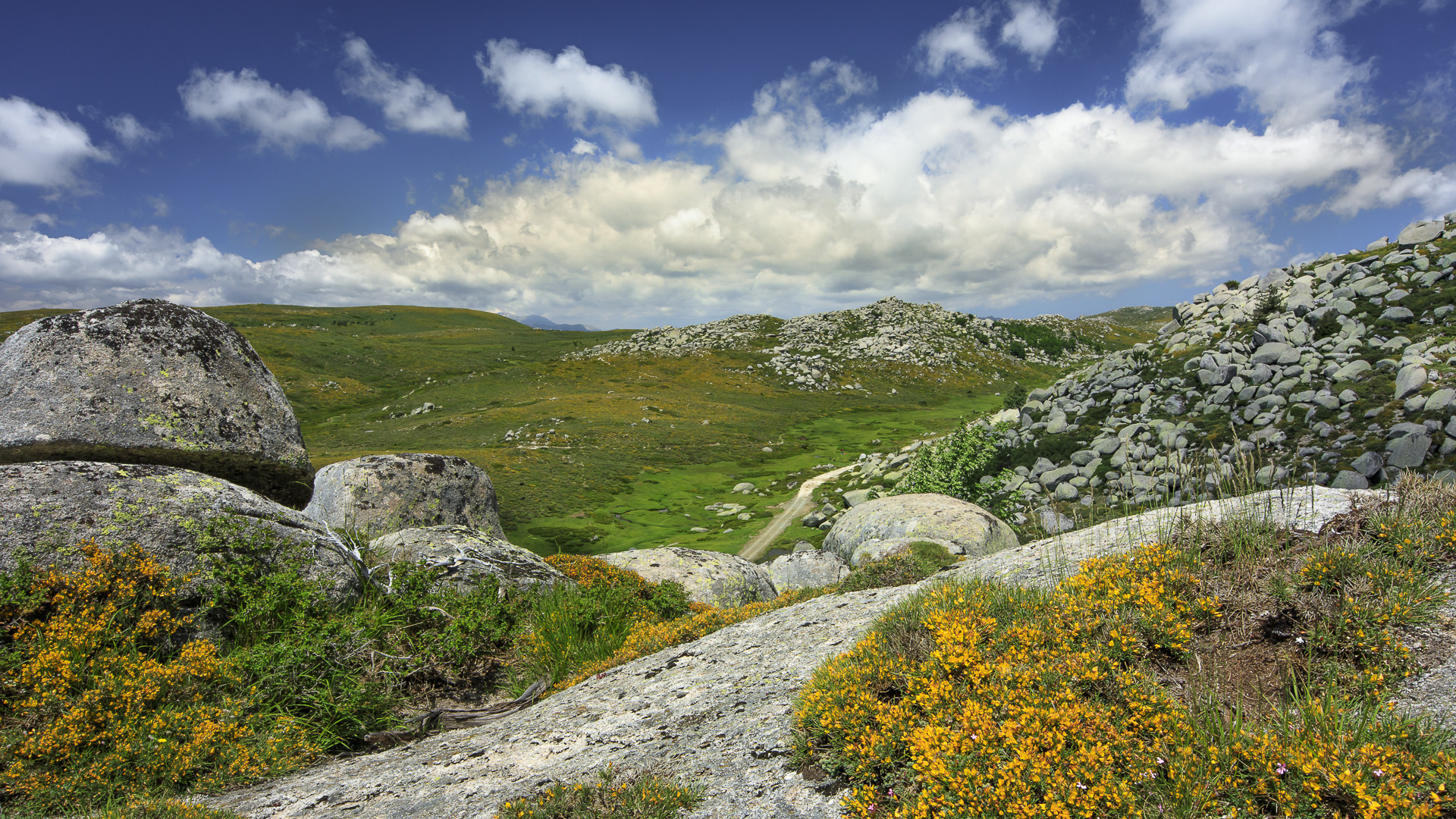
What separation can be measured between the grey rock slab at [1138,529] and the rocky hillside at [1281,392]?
11.3 ft

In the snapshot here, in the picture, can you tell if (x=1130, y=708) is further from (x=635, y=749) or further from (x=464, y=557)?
(x=464, y=557)

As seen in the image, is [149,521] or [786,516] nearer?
[149,521]

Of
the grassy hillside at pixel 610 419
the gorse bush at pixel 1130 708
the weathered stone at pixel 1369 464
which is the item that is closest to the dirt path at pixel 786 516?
the grassy hillside at pixel 610 419

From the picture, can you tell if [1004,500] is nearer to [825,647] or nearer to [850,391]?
[825,647]

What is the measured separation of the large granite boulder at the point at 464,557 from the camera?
10.9m

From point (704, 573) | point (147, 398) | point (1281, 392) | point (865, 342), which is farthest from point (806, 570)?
point (865, 342)

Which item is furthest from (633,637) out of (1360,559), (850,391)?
(850,391)

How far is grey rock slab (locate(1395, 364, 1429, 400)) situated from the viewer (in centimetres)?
1517

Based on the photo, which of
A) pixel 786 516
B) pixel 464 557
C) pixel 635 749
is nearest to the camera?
pixel 635 749

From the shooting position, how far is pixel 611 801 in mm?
4461

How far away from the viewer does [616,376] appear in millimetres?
99688

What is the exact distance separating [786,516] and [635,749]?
28421 millimetres

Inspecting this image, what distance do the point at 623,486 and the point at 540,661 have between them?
33.6 meters

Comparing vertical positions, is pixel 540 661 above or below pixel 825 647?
below
